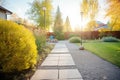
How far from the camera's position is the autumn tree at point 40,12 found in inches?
1538

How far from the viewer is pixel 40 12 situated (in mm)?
39938

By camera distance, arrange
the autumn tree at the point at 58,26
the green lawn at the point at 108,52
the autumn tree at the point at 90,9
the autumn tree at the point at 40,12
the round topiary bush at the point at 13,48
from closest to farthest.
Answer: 1. the round topiary bush at the point at 13,48
2. the green lawn at the point at 108,52
3. the autumn tree at the point at 90,9
4. the autumn tree at the point at 58,26
5. the autumn tree at the point at 40,12

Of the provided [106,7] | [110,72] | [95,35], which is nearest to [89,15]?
[95,35]

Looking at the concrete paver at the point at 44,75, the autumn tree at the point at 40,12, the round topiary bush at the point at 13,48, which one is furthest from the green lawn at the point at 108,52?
the autumn tree at the point at 40,12

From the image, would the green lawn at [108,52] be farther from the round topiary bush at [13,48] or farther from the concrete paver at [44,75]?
the round topiary bush at [13,48]

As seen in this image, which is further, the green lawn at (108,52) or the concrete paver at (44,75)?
the green lawn at (108,52)

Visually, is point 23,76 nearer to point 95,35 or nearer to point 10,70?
point 10,70

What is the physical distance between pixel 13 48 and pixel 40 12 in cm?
Answer: 3535

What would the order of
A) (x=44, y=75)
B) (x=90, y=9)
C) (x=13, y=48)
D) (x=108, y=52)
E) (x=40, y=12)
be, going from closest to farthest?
(x=13, y=48) → (x=44, y=75) → (x=108, y=52) → (x=90, y=9) → (x=40, y=12)

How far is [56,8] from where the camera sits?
4081 cm

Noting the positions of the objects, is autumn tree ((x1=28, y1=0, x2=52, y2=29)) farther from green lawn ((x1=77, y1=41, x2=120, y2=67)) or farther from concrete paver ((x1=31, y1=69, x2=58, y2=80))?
concrete paver ((x1=31, y1=69, x2=58, y2=80))

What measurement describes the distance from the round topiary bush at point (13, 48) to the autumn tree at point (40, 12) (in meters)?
33.0

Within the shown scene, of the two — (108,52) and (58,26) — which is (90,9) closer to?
(58,26)

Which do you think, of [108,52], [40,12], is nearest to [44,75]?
[108,52]
